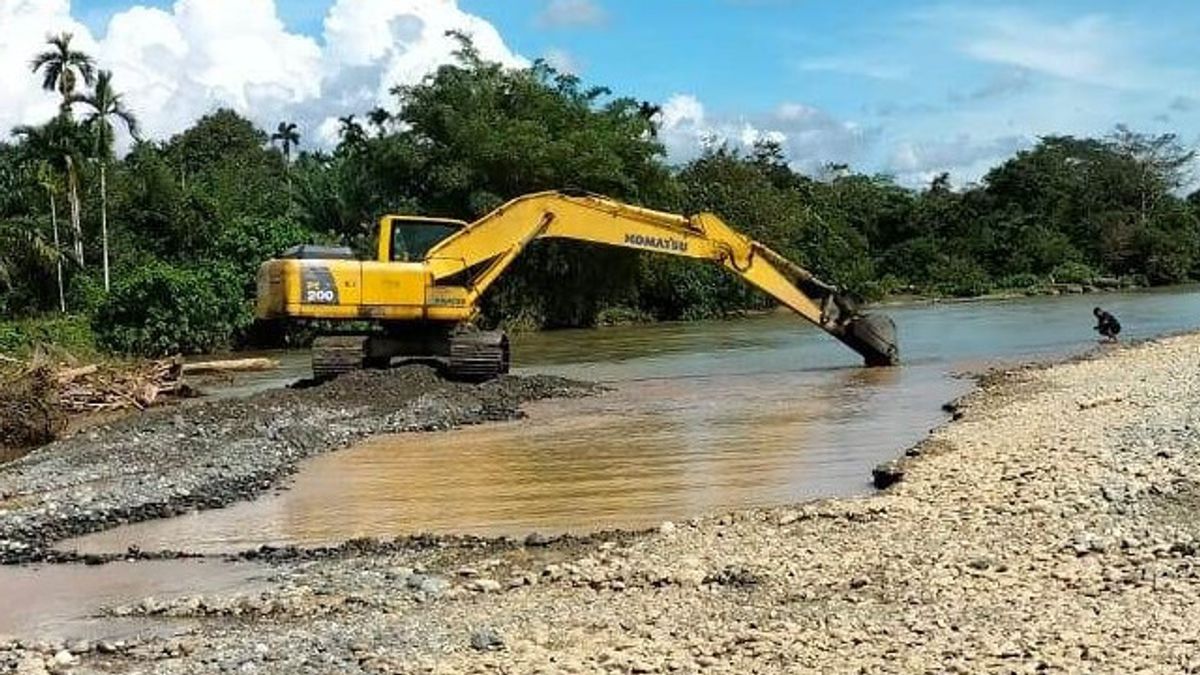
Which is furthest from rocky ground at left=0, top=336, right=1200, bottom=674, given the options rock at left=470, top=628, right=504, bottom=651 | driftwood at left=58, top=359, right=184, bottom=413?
driftwood at left=58, top=359, right=184, bottom=413

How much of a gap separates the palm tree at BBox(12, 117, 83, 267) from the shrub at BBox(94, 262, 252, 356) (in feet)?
22.7

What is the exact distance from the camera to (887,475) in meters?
12.1

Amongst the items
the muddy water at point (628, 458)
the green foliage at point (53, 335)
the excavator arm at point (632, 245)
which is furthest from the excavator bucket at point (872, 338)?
the green foliage at point (53, 335)

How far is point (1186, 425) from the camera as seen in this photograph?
1254 centimetres

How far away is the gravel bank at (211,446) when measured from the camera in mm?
12172

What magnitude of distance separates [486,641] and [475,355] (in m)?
13.8

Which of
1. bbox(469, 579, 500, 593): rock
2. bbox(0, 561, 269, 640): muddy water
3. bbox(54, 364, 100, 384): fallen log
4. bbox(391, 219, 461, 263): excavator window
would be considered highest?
bbox(391, 219, 461, 263): excavator window

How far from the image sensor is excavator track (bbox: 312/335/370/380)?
20766 mm

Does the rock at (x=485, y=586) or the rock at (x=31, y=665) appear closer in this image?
the rock at (x=31, y=665)

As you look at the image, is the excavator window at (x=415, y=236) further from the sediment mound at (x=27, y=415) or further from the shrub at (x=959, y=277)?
the shrub at (x=959, y=277)

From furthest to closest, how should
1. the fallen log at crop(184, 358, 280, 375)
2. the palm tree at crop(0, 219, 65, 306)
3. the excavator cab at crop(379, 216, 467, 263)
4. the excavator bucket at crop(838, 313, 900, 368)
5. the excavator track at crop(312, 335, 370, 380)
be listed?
the palm tree at crop(0, 219, 65, 306)
the fallen log at crop(184, 358, 280, 375)
the excavator bucket at crop(838, 313, 900, 368)
the excavator cab at crop(379, 216, 467, 263)
the excavator track at crop(312, 335, 370, 380)

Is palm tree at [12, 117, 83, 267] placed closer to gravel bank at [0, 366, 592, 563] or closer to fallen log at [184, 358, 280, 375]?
fallen log at [184, 358, 280, 375]

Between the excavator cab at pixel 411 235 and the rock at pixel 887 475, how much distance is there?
10182 millimetres

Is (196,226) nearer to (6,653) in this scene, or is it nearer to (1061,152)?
(6,653)
